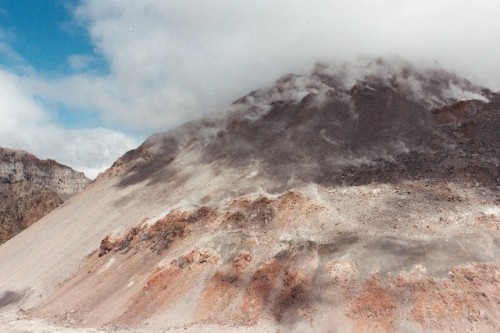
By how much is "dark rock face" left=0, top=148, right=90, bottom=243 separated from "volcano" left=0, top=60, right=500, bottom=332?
175 feet

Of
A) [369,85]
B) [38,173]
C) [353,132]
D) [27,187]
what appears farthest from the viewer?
[38,173]

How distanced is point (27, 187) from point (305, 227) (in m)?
106

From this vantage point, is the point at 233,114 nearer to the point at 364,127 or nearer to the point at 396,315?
the point at 364,127

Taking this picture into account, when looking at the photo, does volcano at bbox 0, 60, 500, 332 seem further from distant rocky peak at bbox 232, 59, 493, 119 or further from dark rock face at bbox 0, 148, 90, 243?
dark rock face at bbox 0, 148, 90, 243

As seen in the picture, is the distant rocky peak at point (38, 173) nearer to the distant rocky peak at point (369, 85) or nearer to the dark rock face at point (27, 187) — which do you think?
the dark rock face at point (27, 187)

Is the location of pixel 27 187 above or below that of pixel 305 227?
above

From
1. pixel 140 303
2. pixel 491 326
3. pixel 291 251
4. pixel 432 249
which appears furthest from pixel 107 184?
pixel 491 326

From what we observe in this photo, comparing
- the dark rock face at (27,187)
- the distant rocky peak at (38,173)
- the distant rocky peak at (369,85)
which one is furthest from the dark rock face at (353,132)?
the distant rocky peak at (38,173)

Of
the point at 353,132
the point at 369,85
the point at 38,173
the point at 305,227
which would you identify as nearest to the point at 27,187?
the point at 38,173

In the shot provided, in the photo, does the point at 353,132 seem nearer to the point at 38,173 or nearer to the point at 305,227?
the point at 305,227

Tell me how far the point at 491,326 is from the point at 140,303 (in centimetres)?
2205

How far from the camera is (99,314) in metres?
33.9

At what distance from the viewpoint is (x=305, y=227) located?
118 ft

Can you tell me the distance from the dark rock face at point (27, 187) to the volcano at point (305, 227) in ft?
175
